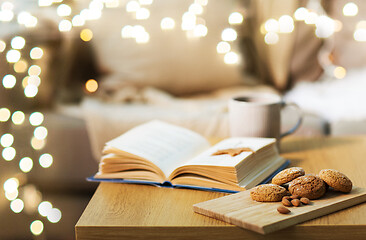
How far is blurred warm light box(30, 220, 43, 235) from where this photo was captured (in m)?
1.65

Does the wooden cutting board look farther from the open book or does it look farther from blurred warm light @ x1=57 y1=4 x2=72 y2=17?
blurred warm light @ x1=57 y1=4 x2=72 y2=17

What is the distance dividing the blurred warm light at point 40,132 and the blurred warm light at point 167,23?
0.59 m

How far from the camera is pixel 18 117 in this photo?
5.72ft

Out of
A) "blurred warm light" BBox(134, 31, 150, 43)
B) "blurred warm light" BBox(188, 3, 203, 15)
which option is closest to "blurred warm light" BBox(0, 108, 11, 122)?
"blurred warm light" BBox(134, 31, 150, 43)

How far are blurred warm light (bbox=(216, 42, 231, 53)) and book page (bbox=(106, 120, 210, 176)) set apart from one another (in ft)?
2.81

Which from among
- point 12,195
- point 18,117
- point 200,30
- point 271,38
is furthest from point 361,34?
point 12,195

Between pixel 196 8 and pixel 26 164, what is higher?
pixel 196 8

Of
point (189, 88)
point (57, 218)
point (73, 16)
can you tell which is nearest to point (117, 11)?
point (73, 16)

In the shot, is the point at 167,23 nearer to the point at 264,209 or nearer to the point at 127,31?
the point at 127,31

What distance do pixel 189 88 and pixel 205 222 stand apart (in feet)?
3.98

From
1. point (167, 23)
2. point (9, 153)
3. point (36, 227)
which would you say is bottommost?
point (36, 227)

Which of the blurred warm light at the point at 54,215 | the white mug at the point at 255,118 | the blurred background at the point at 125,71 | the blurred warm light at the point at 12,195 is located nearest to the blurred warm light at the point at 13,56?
the blurred background at the point at 125,71

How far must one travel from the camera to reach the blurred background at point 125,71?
1694 millimetres

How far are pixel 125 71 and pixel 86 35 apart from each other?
22cm
